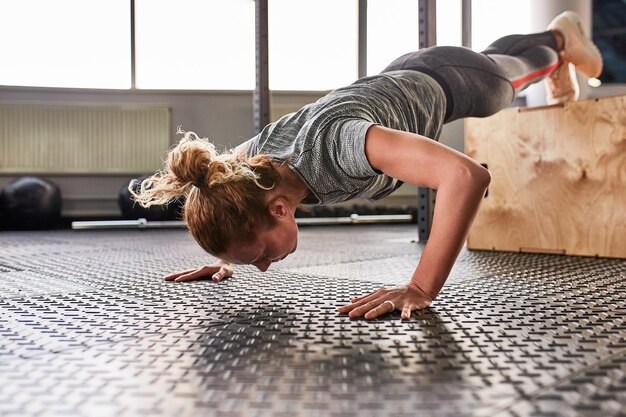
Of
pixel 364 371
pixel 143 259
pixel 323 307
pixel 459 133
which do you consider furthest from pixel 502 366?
pixel 459 133

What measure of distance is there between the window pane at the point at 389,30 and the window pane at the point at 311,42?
16cm

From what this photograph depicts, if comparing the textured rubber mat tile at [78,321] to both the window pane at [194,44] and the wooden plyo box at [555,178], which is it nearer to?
the wooden plyo box at [555,178]

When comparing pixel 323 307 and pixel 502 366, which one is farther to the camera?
pixel 323 307

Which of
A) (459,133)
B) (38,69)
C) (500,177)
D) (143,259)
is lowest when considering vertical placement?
(143,259)

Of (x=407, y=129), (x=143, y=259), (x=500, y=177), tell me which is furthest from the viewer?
(x=500, y=177)

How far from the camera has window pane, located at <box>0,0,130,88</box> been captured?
4836mm

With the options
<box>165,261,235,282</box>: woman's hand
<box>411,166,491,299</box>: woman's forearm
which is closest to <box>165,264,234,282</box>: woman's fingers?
<box>165,261,235,282</box>: woman's hand

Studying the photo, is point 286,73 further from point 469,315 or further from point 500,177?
point 469,315

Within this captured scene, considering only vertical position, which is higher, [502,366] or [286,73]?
[286,73]

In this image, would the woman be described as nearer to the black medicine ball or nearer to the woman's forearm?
the woman's forearm

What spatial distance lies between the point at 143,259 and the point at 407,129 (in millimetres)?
1275

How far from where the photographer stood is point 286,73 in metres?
5.26

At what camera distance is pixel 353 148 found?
1248 mm

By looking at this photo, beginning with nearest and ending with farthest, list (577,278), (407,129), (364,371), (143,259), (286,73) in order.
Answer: (364,371)
(407,129)
(577,278)
(143,259)
(286,73)
